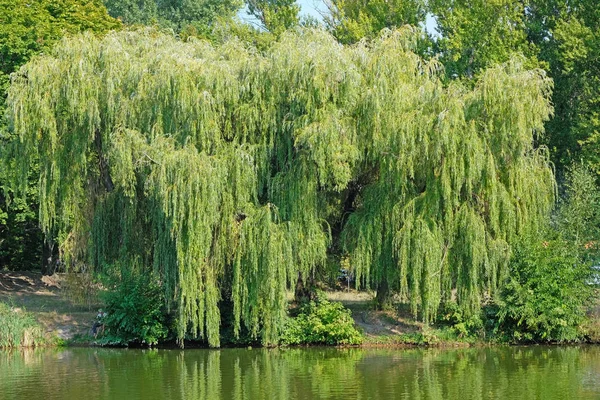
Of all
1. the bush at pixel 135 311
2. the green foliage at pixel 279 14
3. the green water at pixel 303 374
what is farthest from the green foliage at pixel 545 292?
the green foliage at pixel 279 14

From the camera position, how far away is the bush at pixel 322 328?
28.0m

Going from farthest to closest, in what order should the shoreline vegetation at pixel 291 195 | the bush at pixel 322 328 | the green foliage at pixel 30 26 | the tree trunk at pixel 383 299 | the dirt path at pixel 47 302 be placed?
1. the green foliage at pixel 30 26
2. the tree trunk at pixel 383 299
3. the dirt path at pixel 47 302
4. the bush at pixel 322 328
5. the shoreline vegetation at pixel 291 195

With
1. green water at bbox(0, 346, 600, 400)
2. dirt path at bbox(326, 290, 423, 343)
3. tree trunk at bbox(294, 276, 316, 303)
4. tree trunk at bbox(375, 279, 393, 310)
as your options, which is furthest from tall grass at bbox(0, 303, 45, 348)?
tree trunk at bbox(375, 279, 393, 310)

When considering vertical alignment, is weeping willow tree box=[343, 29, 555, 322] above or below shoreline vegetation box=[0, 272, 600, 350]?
above

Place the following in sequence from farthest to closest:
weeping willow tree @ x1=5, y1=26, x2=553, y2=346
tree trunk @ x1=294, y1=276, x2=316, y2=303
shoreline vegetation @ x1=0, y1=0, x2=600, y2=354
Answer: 1. tree trunk @ x1=294, y1=276, x2=316, y2=303
2. shoreline vegetation @ x1=0, y1=0, x2=600, y2=354
3. weeping willow tree @ x1=5, y1=26, x2=553, y2=346

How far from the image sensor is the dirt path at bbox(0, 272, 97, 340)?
30016mm

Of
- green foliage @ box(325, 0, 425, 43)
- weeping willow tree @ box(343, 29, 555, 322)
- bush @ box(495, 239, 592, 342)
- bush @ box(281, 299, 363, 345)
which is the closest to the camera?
weeping willow tree @ box(343, 29, 555, 322)

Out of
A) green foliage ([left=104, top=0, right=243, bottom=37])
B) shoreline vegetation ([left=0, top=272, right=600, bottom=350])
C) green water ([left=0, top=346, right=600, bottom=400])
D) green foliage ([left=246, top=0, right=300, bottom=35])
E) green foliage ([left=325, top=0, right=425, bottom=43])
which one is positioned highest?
green foliage ([left=104, top=0, right=243, bottom=37])

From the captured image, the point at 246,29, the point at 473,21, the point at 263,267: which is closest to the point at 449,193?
the point at 263,267

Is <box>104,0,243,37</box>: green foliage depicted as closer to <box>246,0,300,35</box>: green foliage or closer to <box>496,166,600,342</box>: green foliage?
<box>246,0,300,35</box>: green foliage

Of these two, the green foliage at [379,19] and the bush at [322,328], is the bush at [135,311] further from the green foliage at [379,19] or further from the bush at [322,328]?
the green foliage at [379,19]

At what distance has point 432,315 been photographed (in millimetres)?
27531

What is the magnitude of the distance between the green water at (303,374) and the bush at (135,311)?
30.8 inches

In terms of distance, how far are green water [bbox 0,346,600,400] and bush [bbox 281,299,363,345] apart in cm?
60
